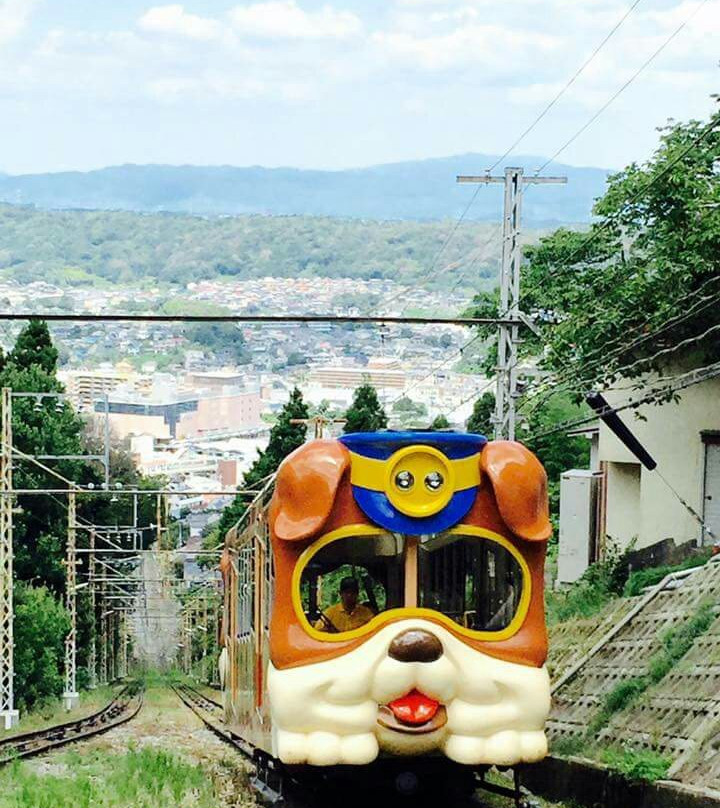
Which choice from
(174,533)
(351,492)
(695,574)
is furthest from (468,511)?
(174,533)

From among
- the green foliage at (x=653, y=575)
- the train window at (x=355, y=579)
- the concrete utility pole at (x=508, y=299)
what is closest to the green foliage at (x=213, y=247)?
the concrete utility pole at (x=508, y=299)

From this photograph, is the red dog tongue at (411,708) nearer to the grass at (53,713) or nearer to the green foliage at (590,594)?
the green foliage at (590,594)

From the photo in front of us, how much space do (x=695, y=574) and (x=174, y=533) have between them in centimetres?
5617

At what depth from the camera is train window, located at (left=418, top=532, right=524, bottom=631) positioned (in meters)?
10.1

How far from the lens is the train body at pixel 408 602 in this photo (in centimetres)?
984

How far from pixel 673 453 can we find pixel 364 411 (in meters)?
16.9

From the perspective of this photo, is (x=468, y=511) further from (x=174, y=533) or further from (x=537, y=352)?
(x=174, y=533)

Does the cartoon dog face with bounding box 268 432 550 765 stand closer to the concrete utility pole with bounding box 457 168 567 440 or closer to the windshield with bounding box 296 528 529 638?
the windshield with bounding box 296 528 529 638

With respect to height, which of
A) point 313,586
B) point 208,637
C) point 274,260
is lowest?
point 208,637

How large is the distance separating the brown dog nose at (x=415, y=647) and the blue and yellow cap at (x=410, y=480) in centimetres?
69

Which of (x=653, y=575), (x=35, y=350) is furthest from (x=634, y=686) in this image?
(x=35, y=350)

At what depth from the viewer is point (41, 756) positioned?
2222 cm

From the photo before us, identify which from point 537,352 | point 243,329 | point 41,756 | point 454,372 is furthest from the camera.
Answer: point 243,329

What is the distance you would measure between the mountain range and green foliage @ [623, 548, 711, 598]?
181ft
